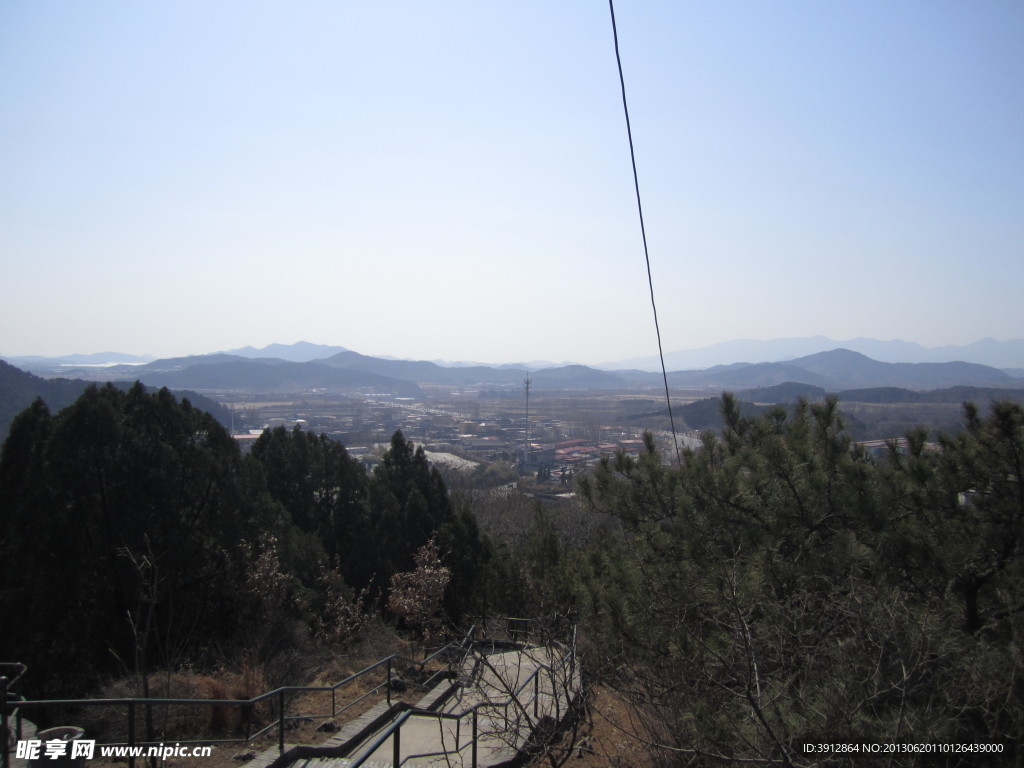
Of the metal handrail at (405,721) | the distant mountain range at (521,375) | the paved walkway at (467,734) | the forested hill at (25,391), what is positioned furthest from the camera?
the distant mountain range at (521,375)

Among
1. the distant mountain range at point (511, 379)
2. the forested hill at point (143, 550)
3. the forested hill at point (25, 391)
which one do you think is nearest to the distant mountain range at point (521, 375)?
the distant mountain range at point (511, 379)

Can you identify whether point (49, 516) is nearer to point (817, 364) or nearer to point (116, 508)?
point (116, 508)

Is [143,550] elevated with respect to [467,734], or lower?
elevated

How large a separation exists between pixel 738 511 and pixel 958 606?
2.06m

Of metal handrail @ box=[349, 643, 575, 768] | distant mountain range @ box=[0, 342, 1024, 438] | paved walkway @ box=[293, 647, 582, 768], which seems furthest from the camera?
distant mountain range @ box=[0, 342, 1024, 438]

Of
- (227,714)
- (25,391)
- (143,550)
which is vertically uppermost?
(25,391)

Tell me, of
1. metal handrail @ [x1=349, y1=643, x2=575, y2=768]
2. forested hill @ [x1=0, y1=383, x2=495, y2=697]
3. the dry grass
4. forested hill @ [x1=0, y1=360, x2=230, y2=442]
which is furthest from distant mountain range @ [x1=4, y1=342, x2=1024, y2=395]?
metal handrail @ [x1=349, y1=643, x2=575, y2=768]

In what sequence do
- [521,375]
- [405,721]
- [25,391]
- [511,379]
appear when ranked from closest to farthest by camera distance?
[405,721]
[25,391]
[511,379]
[521,375]

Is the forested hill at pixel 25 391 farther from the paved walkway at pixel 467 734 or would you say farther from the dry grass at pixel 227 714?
the paved walkway at pixel 467 734

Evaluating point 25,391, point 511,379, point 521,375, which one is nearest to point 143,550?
point 25,391

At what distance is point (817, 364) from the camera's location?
277 ft

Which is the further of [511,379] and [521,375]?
[521,375]

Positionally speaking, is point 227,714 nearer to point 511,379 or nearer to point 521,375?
point 511,379

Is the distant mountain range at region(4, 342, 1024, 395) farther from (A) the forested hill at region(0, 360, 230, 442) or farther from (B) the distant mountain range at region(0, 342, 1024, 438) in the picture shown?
(A) the forested hill at region(0, 360, 230, 442)
